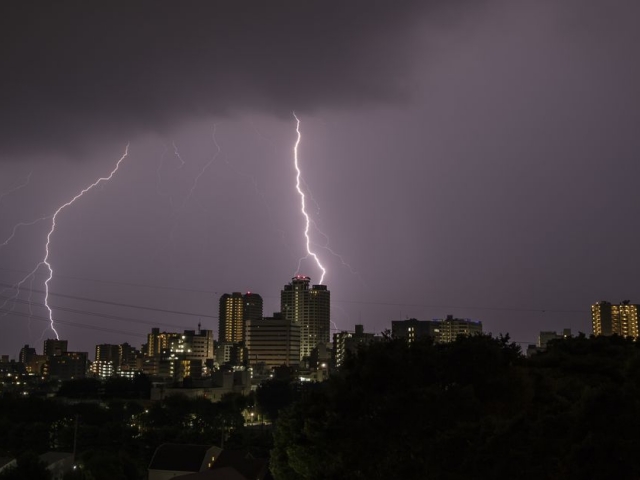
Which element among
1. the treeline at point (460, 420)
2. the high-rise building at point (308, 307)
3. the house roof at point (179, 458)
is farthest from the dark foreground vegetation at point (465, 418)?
the high-rise building at point (308, 307)

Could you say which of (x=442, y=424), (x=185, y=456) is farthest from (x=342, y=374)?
(x=185, y=456)

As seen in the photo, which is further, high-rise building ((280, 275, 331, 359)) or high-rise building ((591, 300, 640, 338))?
high-rise building ((280, 275, 331, 359))

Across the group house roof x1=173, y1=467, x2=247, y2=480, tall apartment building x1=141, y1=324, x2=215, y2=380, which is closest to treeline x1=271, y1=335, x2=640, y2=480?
house roof x1=173, y1=467, x2=247, y2=480

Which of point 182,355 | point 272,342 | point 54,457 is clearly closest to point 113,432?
point 54,457

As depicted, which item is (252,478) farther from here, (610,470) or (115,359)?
(115,359)

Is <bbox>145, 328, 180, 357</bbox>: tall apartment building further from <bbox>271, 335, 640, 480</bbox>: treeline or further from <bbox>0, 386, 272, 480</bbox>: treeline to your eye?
<bbox>271, 335, 640, 480</bbox>: treeline

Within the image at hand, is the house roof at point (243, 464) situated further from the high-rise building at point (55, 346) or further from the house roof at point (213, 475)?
the high-rise building at point (55, 346)
